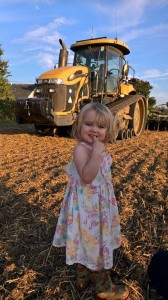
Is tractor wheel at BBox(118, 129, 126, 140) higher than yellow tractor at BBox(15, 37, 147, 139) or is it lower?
lower

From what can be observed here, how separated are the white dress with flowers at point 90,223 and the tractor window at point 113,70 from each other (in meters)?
7.63

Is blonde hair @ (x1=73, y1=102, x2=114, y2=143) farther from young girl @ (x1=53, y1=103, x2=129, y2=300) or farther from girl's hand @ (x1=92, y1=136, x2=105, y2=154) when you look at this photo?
girl's hand @ (x1=92, y1=136, x2=105, y2=154)

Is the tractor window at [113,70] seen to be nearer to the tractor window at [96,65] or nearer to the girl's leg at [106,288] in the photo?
the tractor window at [96,65]

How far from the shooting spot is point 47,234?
10.1ft

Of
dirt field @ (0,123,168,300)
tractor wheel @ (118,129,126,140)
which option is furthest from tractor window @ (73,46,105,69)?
dirt field @ (0,123,168,300)

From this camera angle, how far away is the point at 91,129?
6.90 ft

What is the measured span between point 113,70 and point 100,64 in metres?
0.50

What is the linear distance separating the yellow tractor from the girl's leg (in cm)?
620

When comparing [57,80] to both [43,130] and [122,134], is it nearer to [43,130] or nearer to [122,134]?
[43,130]

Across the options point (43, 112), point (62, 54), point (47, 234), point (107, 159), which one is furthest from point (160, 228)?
point (62, 54)

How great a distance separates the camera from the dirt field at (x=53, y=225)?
7.75 feet

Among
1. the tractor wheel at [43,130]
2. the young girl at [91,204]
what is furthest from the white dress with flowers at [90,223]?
the tractor wheel at [43,130]

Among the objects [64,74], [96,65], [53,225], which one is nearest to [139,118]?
[96,65]

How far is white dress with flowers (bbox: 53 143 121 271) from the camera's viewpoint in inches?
82.8
